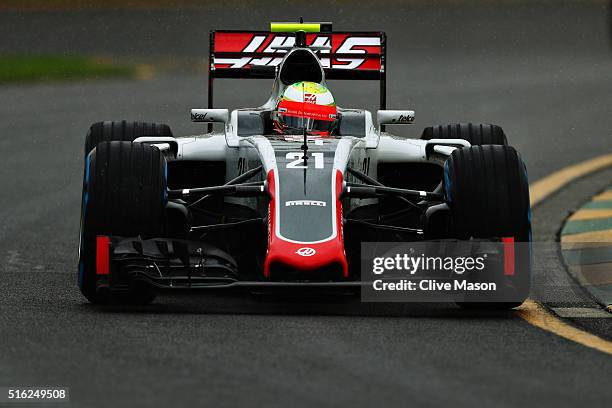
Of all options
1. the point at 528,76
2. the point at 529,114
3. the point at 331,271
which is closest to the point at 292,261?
the point at 331,271

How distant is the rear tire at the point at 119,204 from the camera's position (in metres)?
9.59

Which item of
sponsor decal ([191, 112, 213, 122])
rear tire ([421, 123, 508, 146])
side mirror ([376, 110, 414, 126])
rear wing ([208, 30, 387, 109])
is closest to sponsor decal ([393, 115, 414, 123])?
side mirror ([376, 110, 414, 126])

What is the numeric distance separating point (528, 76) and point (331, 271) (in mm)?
17943

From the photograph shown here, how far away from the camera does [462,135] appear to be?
40.8 feet

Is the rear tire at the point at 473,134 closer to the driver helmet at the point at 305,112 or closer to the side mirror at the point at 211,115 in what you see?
the driver helmet at the point at 305,112

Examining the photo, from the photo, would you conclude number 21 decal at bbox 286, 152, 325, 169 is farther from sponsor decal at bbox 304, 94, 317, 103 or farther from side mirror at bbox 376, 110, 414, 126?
side mirror at bbox 376, 110, 414, 126

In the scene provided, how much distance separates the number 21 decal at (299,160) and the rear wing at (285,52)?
277cm

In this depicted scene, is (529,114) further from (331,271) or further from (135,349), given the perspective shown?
(135,349)

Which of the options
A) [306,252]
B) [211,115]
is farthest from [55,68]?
[306,252]

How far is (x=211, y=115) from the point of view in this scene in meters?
12.1

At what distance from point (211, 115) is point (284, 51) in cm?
110

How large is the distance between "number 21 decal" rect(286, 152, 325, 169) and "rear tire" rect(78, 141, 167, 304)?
30.6 inches

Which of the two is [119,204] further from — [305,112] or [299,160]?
[305,112]

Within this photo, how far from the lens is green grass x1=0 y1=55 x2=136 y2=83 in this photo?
26.0 metres
